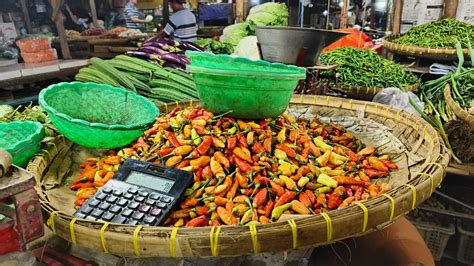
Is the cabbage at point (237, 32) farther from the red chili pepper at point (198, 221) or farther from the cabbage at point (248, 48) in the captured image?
the red chili pepper at point (198, 221)

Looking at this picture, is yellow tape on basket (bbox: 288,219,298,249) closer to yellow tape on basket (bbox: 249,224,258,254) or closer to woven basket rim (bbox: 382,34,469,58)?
yellow tape on basket (bbox: 249,224,258,254)

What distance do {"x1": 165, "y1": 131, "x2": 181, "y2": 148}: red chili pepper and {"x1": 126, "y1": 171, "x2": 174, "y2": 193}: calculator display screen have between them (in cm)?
28

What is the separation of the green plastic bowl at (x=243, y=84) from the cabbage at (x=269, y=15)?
5347mm

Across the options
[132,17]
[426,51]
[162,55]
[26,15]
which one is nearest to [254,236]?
[162,55]

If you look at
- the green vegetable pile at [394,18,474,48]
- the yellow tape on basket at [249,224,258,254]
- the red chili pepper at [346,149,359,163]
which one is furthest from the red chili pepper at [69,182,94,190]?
the green vegetable pile at [394,18,474,48]

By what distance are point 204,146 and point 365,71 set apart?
11.0 feet

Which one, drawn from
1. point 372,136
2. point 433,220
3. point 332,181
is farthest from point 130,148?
point 433,220

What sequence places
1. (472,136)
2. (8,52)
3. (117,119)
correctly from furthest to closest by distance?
(8,52), (472,136), (117,119)

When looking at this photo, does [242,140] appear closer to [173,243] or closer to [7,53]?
[173,243]

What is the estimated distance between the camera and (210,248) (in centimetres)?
122

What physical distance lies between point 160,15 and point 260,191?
10.2 metres

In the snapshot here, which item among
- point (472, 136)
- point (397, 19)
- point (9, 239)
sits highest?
point (397, 19)

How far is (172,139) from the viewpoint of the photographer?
1.83m

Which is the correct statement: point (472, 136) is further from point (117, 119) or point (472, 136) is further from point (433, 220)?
point (117, 119)
